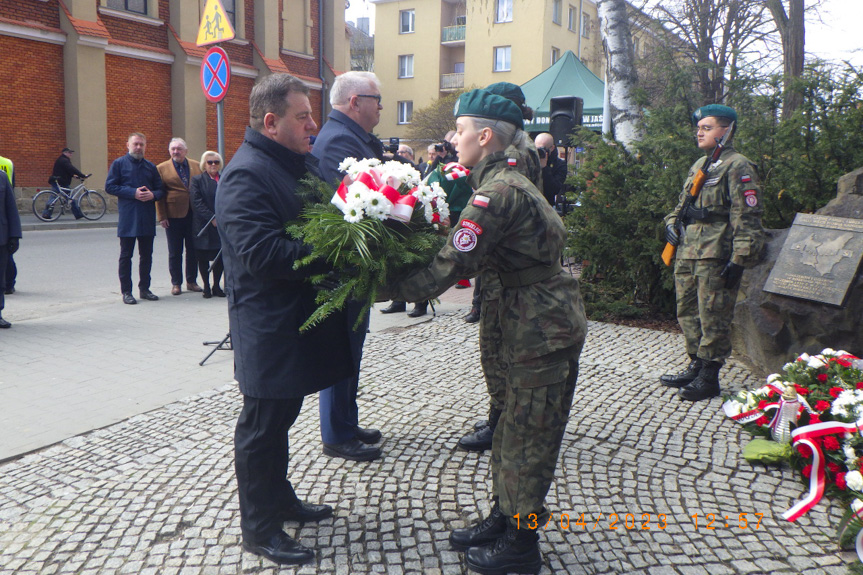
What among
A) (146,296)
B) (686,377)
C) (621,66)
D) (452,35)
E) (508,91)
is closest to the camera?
(508,91)

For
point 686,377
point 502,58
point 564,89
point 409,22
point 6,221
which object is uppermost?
point 409,22

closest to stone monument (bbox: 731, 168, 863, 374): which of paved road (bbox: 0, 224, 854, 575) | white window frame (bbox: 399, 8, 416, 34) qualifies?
paved road (bbox: 0, 224, 854, 575)

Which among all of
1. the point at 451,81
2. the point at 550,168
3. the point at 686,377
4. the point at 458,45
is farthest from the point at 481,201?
the point at 458,45

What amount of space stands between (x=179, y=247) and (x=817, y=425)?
7.94 m

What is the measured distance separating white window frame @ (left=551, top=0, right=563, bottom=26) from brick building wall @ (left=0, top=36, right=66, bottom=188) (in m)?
28.9

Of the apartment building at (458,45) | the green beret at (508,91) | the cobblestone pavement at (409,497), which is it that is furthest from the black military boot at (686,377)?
the apartment building at (458,45)

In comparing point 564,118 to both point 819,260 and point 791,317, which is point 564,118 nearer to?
point 819,260

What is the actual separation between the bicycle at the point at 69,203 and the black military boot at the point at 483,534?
701 inches

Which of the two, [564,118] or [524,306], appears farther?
[564,118]

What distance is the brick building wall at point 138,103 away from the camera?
69.5ft

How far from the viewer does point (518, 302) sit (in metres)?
2.87

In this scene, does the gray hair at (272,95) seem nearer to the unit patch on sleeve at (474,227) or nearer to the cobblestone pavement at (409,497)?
the unit patch on sleeve at (474,227)

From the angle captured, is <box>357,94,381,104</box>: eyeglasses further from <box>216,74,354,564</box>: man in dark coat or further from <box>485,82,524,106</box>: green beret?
<box>216,74,354,564</box>: man in dark coat

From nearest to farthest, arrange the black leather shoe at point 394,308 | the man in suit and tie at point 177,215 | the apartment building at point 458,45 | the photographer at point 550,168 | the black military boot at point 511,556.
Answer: the black military boot at point 511,556
the black leather shoe at point 394,308
the photographer at point 550,168
the man in suit and tie at point 177,215
the apartment building at point 458,45
